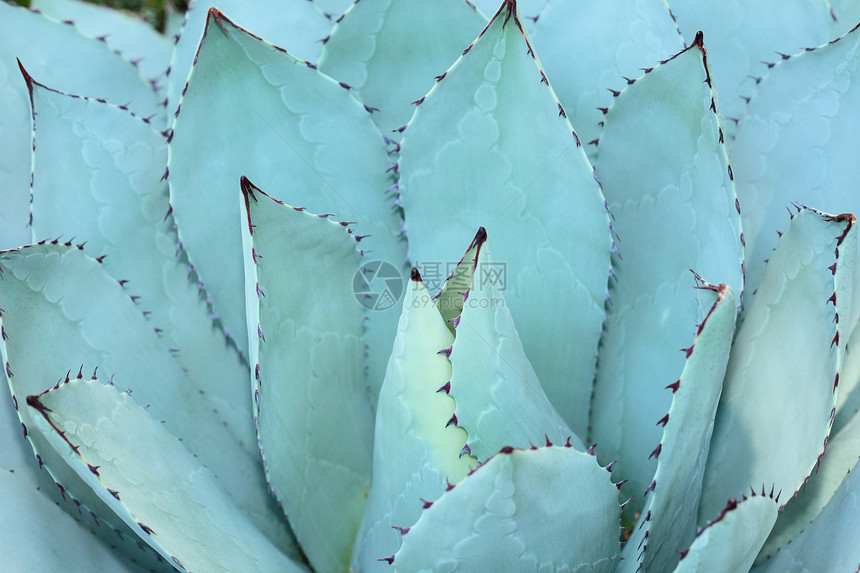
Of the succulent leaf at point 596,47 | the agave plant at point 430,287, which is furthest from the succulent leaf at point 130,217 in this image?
the succulent leaf at point 596,47

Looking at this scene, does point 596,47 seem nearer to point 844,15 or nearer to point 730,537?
point 844,15

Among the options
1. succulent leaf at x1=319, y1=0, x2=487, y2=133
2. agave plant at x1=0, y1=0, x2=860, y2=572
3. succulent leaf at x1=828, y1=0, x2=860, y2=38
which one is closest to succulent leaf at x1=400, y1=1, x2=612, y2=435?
agave plant at x1=0, y1=0, x2=860, y2=572

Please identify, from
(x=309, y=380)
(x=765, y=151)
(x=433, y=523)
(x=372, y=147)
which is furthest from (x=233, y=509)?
(x=765, y=151)

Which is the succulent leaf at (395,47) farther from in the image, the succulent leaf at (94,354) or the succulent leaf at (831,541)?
the succulent leaf at (831,541)

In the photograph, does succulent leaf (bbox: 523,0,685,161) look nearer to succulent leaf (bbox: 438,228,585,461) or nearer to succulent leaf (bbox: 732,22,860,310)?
succulent leaf (bbox: 732,22,860,310)

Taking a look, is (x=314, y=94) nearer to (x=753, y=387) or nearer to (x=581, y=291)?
(x=581, y=291)

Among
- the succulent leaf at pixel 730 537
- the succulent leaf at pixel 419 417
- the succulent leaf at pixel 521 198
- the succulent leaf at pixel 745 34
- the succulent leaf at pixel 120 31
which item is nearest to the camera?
the succulent leaf at pixel 730 537

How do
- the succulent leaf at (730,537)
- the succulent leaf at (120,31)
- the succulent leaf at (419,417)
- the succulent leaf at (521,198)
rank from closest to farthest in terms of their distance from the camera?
the succulent leaf at (730,537), the succulent leaf at (419,417), the succulent leaf at (521,198), the succulent leaf at (120,31)
